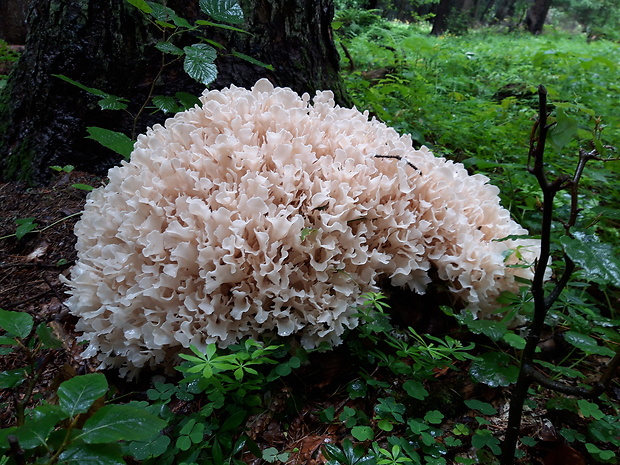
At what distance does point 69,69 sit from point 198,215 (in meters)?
2.35

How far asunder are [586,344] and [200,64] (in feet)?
8.86

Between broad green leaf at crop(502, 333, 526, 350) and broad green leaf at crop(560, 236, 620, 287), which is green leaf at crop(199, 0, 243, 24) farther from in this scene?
broad green leaf at crop(502, 333, 526, 350)

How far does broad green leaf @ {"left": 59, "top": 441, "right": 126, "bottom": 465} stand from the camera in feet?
3.56

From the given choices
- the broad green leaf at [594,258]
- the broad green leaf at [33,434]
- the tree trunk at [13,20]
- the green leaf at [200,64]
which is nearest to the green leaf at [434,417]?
the broad green leaf at [594,258]

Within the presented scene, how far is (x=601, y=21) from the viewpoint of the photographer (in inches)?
1341

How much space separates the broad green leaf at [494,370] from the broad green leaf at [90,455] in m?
1.53

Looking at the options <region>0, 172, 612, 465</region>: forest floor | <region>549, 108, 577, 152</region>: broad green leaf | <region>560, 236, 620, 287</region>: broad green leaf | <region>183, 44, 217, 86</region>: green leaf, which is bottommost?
<region>0, 172, 612, 465</region>: forest floor

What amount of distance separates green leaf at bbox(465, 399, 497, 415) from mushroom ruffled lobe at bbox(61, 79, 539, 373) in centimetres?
56

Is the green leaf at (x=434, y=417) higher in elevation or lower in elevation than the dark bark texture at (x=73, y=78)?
lower

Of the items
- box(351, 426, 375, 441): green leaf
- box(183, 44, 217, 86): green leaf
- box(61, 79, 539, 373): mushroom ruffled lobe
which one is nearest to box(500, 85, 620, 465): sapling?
box(351, 426, 375, 441): green leaf

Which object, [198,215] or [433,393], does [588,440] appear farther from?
[198,215]

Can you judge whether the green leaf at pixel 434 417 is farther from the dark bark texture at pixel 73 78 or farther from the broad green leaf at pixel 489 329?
the dark bark texture at pixel 73 78

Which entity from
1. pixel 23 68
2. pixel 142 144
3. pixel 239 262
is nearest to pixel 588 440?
pixel 239 262

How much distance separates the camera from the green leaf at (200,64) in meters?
2.56
